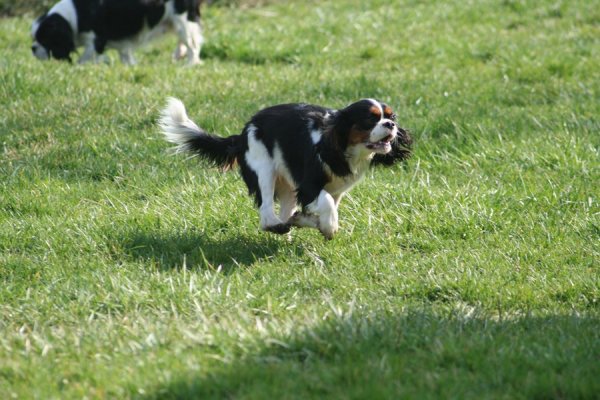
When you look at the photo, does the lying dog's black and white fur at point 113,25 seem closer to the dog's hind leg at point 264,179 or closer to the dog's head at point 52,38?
the dog's head at point 52,38

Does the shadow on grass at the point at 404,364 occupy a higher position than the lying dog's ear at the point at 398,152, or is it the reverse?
the lying dog's ear at the point at 398,152

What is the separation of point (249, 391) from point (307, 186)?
6.89 ft

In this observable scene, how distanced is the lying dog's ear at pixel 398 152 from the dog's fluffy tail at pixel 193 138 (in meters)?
0.88

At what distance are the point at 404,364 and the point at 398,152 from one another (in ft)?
7.20

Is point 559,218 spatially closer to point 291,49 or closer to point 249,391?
point 249,391

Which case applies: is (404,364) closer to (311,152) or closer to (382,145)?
(382,145)

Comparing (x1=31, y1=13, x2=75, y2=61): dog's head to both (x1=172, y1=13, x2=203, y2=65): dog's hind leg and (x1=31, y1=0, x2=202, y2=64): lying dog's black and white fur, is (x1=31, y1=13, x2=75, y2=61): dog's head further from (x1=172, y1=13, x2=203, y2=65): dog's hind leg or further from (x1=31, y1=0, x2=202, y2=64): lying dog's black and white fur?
(x1=172, y1=13, x2=203, y2=65): dog's hind leg

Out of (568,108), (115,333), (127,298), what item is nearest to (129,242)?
(127,298)

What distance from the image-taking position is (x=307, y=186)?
523 centimetres

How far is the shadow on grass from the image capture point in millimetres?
3299

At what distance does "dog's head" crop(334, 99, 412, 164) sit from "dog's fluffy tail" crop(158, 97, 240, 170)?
0.87 meters

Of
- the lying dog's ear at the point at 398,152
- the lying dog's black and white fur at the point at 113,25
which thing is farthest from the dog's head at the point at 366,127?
the lying dog's black and white fur at the point at 113,25

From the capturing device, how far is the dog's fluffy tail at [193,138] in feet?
19.0

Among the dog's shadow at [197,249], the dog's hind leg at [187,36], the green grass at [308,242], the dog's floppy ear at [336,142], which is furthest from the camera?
the dog's hind leg at [187,36]
